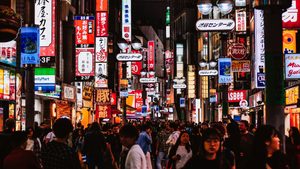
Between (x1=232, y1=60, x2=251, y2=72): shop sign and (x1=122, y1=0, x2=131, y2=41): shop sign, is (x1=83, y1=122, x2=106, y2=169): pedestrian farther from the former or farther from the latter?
(x1=122, y1=0, x2=131, y2=41): shop sign

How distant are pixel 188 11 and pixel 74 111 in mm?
87583

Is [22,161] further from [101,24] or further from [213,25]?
[101,24]

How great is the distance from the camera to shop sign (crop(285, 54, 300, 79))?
21.3m

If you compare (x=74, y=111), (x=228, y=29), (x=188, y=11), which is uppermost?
(x=188, y=11)

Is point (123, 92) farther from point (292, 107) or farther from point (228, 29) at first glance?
point (228, 29)

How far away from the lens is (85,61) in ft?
128

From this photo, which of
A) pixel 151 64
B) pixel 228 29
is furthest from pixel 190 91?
pixel 228 29

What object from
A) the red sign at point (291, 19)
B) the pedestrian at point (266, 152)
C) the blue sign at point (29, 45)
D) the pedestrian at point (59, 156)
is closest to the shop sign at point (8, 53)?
the blue sign at point (29, 45)

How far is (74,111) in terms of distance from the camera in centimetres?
4666

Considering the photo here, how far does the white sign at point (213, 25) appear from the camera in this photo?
20.9 m

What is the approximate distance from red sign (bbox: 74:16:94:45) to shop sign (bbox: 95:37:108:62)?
6.82m

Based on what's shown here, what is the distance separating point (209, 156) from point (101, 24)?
4061 cm

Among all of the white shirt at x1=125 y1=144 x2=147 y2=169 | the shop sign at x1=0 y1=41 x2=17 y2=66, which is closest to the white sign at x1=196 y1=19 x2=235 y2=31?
the shop sign at x1=0 y1=41 x2=17 y2=66

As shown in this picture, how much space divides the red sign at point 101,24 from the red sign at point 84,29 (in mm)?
6480
